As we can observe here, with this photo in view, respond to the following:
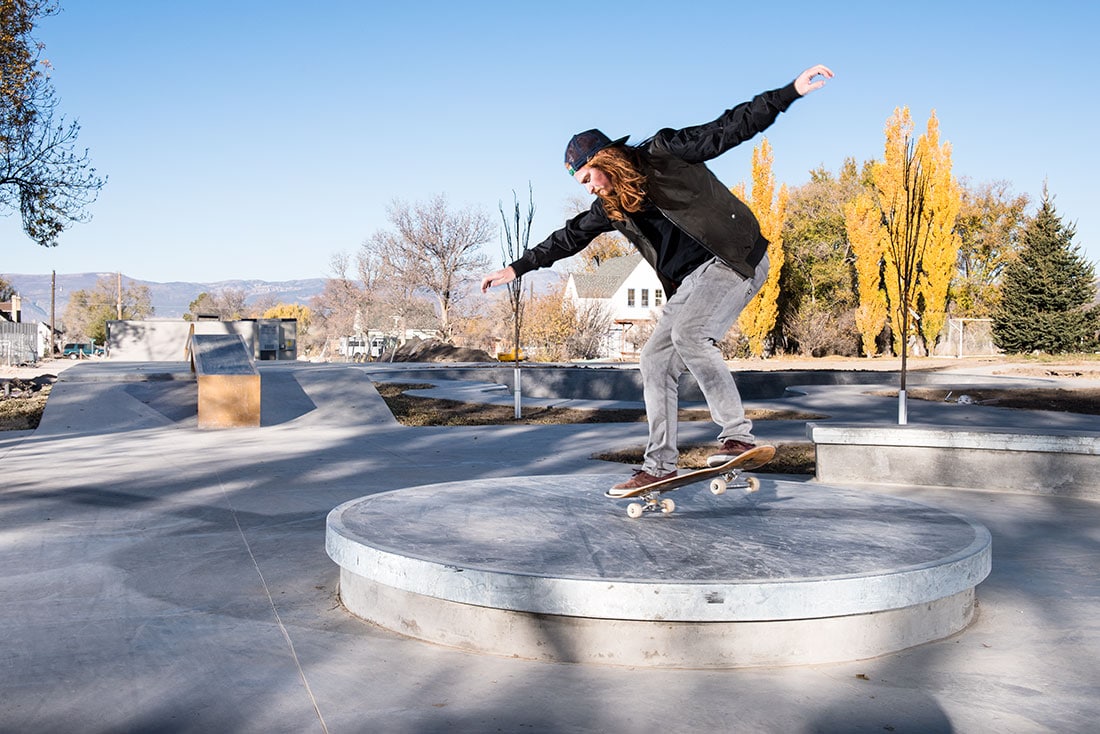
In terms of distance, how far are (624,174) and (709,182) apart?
44 centimetres

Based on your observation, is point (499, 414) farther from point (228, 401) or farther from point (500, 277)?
point (500, 277)

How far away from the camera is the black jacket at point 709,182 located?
161 inches

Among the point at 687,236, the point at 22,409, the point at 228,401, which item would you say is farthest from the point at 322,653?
the point at 22,409

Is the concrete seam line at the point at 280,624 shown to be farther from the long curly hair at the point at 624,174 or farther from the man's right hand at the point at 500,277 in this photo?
the long curly hair at the point at 624,174

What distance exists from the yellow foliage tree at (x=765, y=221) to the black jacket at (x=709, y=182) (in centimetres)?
3490

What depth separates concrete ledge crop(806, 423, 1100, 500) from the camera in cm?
695

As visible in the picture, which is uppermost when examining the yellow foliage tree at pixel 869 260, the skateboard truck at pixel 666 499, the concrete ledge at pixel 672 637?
the yellow foliage tree at pixel 869 260

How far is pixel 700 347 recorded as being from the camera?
4.59m

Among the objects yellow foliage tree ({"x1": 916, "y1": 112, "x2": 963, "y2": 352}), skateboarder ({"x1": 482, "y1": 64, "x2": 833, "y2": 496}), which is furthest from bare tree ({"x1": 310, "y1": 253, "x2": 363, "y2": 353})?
skateboarder ({"x1": 482, "y1": 64, "x2": 833, "y2": 496})

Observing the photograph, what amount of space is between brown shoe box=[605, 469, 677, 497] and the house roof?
63759 millimetres

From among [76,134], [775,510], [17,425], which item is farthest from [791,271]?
[775,510]

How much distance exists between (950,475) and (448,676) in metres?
5.58

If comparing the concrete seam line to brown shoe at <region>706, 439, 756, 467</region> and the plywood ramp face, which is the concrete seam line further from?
the plywood ramp face

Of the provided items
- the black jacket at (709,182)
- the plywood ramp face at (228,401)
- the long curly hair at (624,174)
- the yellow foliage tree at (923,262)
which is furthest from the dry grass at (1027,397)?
the yellow foliage tree at (923,262)
